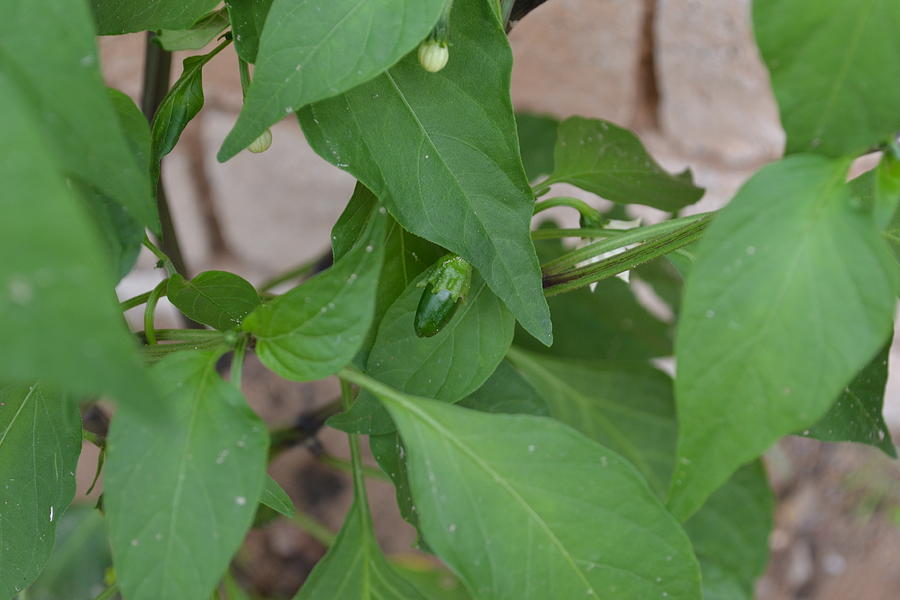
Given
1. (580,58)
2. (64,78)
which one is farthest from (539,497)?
(580,58)

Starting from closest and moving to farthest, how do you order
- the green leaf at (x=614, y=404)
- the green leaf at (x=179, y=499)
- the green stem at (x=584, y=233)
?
1. the green leaf at (x=179, y=499)
2. the green stem at (x=584, y=233)
3. the green leaf at (x=614, y=404)

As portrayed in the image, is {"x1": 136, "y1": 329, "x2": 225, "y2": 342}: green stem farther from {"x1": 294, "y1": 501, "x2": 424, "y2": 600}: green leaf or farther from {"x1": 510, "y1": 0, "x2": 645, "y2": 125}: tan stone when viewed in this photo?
{"x1": 510, "y1": 0, "x2": 645, "y2": 125}: tan stone

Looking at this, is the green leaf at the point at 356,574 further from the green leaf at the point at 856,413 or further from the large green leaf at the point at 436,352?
the green leaf at the point at 856,413

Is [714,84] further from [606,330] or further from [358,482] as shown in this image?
[358,482]

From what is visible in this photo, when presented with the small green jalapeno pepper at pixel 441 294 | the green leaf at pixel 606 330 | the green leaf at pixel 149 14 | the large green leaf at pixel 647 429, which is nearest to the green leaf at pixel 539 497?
the small green jalapeno pepper at pixel 441 294

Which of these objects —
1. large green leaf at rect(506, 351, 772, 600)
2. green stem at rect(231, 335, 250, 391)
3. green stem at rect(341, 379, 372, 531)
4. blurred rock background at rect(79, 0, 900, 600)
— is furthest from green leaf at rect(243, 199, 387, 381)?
blurred rock background at rect(79, 0, 900, 600)

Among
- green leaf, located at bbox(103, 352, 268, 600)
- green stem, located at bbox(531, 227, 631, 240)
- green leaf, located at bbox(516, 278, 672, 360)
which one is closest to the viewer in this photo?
green leaf, located at bbox(103, 352, 268, 600)
